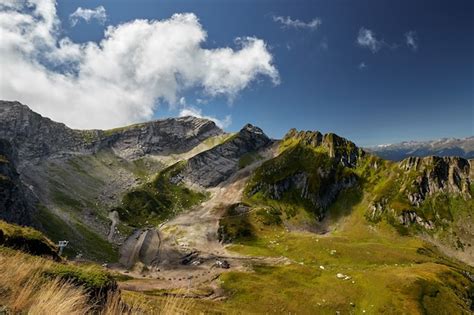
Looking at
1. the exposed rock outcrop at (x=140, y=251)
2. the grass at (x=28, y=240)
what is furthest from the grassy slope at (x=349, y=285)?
the exposed rock outcrop at (x=140, y=251)

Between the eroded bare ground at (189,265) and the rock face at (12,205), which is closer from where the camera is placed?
the eroded bare ground at (189,265)

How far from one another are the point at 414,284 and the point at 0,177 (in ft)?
555

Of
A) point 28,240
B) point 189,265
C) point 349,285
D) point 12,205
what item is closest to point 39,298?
point 28,240

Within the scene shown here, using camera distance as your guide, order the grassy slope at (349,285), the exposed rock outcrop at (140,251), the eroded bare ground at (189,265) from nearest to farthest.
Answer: the grassy slope at (349,285) < the eroded bare ground at (189,265) < the exposed rock outcrop at (140,251)

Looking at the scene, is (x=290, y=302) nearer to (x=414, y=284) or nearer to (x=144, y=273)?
(x=414, y=284)

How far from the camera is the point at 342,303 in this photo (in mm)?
96375

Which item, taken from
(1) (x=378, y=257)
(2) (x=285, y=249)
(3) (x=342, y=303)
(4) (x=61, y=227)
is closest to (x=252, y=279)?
(3) (x=342, y=303)

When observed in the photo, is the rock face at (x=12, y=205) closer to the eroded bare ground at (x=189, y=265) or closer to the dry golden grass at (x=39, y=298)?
the eroded bare ground at (x=189, y=265)

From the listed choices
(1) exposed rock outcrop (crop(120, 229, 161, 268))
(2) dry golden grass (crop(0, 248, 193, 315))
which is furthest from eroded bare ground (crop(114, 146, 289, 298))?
(2) dry golden grass (crop(0, 248, 193, 315))

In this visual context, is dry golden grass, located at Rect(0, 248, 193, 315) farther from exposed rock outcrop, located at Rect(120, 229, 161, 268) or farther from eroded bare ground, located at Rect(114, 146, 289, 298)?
exposed rock outcrop, located at Rect(120, 229, 161, 268)

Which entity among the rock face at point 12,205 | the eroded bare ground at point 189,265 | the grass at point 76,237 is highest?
the rock face at point 12,205

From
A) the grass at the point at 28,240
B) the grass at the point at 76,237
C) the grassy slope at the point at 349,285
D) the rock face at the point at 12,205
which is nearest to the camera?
the grass at the point at 28,240

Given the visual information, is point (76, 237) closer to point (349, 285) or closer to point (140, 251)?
point (140, 251)

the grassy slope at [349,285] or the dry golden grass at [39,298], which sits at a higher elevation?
the dry golden grass at [39,298]
